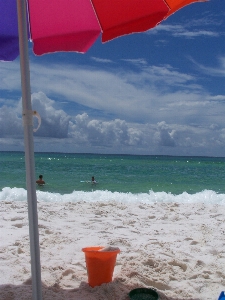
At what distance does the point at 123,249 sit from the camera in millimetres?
3426

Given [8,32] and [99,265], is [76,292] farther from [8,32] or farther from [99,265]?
[8,32]

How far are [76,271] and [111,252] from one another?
0.58 meters

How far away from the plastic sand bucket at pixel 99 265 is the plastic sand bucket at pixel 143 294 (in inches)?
10.3

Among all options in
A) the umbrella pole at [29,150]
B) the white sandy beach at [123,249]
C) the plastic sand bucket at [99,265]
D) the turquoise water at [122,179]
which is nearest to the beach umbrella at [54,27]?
the umbrella pole at [29,150]

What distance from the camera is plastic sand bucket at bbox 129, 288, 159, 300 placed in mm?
2258

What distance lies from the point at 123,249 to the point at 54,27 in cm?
226

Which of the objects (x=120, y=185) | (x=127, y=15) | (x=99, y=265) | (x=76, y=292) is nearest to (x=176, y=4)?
(x=127, y=15)

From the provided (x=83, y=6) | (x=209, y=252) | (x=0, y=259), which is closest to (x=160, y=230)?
(x=209, y=252)

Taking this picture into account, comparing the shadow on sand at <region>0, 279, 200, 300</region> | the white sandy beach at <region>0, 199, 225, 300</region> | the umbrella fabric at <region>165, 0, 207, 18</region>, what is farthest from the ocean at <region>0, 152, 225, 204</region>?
the umbrella fabric at <region>165, 0, 207, 18</region>

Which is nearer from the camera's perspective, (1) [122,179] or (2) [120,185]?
(2) [120,185]

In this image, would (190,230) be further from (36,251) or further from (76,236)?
(36,251)

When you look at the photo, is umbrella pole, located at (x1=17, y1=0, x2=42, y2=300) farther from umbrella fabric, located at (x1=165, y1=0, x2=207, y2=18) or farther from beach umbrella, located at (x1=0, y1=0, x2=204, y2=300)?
umbrella fabric, located at (x1=165, y1=0, x2=207, y2=18)

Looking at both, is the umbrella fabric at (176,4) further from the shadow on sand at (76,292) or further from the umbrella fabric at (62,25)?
the shadow on sand at (76,292)

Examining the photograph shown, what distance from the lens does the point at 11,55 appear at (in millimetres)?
2531
